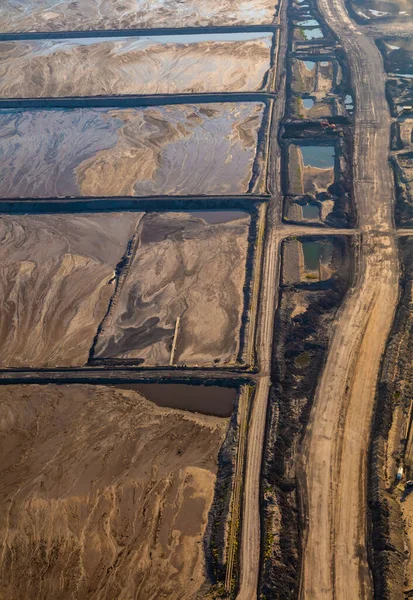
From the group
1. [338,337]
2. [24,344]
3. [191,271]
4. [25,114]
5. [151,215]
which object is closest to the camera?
[338,337]

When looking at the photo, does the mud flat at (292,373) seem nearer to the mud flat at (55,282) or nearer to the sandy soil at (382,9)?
the mud flat at (55,282)

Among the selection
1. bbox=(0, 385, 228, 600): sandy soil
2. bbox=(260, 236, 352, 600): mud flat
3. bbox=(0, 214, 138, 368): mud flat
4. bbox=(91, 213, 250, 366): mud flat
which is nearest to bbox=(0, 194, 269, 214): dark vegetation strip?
bbox=(0, 214, 138, 368): mud flat

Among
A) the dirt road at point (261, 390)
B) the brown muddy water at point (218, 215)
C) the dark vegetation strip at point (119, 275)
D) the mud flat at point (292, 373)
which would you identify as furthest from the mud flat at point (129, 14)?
the mud flat at point (292, 373)

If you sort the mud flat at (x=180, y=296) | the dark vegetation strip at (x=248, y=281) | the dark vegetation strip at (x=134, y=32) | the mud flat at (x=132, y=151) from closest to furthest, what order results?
the dark vegetation strip at (x=248, y=281)
the mud flat at (x=180, y=296)
the mud flat at (x=132, y=151)
the dark vegetation strip at (x=134, y=32)

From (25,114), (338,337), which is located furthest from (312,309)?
(25,114)

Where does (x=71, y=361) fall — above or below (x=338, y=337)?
below

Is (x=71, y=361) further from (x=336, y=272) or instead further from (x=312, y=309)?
(x=336, y=272)

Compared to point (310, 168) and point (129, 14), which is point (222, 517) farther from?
point (129, 14)
